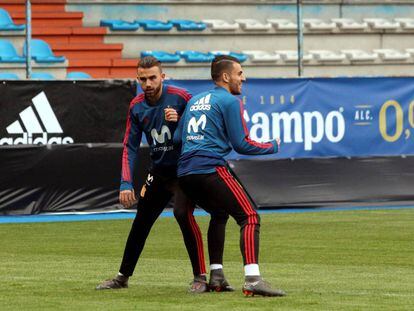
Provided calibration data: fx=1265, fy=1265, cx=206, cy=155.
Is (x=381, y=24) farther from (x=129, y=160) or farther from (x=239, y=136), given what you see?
(x=239, y=136)

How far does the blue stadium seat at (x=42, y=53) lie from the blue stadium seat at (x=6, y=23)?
47 centimetres

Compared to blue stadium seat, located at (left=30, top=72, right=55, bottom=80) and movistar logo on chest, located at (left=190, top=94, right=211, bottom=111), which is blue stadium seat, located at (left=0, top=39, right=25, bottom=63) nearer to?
blue stadium seat, located at (left=30, top=72, right=55, bottom=80)

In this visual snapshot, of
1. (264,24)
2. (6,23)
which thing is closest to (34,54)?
(6,23)

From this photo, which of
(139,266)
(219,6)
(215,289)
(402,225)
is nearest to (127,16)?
(219,6)

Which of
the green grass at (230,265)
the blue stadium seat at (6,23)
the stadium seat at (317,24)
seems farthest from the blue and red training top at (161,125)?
the stadium seat at (317,24)

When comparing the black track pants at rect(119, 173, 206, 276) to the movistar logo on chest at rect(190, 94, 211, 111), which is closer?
the movistar logo on chest at rect(190, 94, 211, 111)

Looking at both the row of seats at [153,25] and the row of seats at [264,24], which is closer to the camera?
the row of seats at [153,25]

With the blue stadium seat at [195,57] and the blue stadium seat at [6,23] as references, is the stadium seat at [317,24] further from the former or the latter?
the blue stadium seat at [6,23]

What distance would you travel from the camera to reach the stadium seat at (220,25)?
30484 mm

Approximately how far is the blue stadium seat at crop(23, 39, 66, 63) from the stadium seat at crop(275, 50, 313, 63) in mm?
5409

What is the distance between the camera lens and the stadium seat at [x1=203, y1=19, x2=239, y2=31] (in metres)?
30.5

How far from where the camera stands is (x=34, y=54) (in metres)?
27.5

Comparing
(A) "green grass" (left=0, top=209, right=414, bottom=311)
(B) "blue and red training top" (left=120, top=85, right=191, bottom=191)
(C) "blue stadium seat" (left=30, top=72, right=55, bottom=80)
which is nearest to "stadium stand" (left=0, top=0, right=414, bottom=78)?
(C) "blue stadium seat" (left=30, top=72, right=55, bottom=80)

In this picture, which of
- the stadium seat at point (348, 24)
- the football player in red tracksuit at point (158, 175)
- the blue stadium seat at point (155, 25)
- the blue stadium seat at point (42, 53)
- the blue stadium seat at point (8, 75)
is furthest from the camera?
the stadium seat at point (348, 24)
